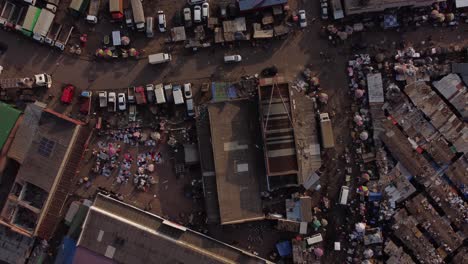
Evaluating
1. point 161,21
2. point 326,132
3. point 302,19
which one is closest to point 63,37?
point 161,21

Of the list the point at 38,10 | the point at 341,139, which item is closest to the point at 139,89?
the point at 38,10

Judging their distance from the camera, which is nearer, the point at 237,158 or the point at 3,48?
the point at 237,158

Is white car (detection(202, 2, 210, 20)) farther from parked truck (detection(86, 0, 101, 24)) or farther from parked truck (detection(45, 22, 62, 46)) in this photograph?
parked truck (detection(45, 22, 62, 46))

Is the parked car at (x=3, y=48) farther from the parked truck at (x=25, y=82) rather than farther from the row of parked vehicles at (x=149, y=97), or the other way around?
the row of parked vehicles at (x=149, y=97)

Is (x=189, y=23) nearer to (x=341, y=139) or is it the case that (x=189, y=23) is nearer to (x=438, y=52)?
(x=341, y=139)

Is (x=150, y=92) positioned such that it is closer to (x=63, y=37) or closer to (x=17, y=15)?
(x=63, y=37)
